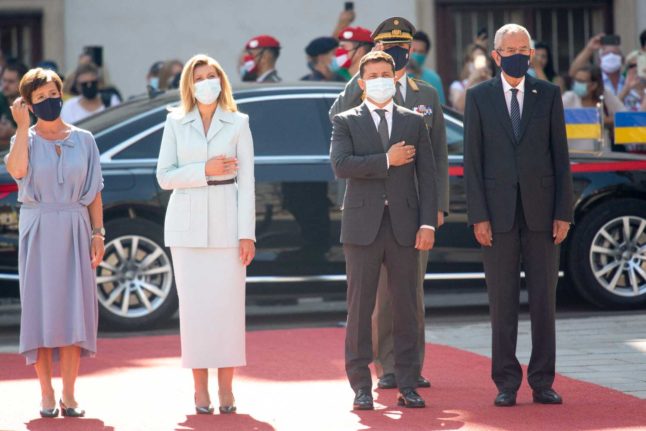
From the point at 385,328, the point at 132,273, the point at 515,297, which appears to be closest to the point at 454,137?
the point at 132,273

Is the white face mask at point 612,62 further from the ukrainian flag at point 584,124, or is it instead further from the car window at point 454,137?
the car window at point 454,137

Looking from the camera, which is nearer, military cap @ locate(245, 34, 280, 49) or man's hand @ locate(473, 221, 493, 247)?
man's hand @ locate(473, 221, 493, 247)

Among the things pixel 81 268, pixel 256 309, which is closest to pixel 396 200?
pixel 81 268

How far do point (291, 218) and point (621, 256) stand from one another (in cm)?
261

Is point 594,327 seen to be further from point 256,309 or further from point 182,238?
point 182,238

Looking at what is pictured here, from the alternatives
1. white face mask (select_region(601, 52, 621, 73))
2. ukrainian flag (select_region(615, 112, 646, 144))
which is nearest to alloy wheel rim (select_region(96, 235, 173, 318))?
ukrainian flag (select_region(615, 112, 646, 144))

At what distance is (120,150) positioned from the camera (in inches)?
461

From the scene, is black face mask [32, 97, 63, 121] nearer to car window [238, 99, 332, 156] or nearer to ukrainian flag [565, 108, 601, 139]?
car window [238, 99, 332, 156]

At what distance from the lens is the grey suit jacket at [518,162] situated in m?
8.26

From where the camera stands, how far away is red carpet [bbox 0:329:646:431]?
782 centimetres

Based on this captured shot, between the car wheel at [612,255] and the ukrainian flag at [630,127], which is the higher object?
the ukrainian flag at [630,127]

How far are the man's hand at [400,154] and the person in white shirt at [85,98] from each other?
22.9 feet

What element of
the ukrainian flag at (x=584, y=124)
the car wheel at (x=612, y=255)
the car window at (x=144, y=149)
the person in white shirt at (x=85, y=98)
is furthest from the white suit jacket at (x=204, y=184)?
the person in white shirt at (x=85, y=98)

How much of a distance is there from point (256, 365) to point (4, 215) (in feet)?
8.59
